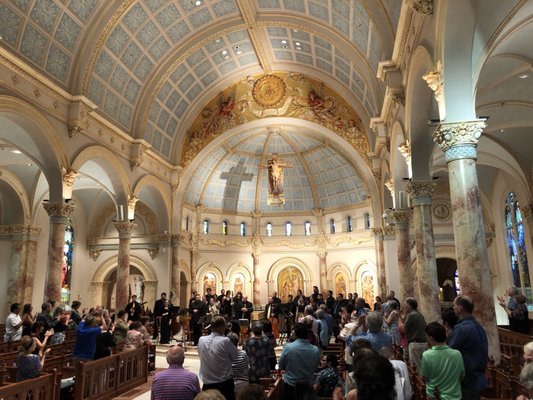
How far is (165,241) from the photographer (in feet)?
79.9

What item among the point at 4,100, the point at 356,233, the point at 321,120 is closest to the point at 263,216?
the point at 356,233

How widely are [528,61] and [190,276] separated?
2082 cm

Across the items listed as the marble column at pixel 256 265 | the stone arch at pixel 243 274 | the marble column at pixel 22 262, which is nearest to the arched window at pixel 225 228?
the marble column at pixel 256 265

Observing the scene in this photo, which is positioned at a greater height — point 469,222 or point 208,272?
point 469,222

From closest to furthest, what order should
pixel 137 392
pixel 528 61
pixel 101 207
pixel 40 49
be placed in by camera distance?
1. pixel 137 392
2. pixel 528 61
3. pixel 40 49
4. pixel 101 207

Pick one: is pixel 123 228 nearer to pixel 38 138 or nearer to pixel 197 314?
pixel 197 314

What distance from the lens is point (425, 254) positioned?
39.9 feet

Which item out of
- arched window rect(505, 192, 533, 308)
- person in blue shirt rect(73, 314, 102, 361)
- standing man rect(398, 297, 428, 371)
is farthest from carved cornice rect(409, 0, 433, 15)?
arched window rect(505, 192, 533, 308)

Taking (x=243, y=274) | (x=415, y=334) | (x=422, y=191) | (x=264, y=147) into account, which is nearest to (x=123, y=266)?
(x=243, y=274)

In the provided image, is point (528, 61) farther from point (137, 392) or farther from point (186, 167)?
point (186, 167)

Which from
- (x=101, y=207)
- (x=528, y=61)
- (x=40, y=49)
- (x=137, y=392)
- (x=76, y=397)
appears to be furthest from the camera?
(x=101, y=207)

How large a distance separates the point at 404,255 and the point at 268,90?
41.3 ft

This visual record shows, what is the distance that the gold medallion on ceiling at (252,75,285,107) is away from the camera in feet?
79.4

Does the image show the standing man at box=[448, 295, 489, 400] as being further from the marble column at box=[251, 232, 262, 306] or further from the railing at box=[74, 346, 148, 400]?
the marble column at box=[251, 232, 262, 306]
